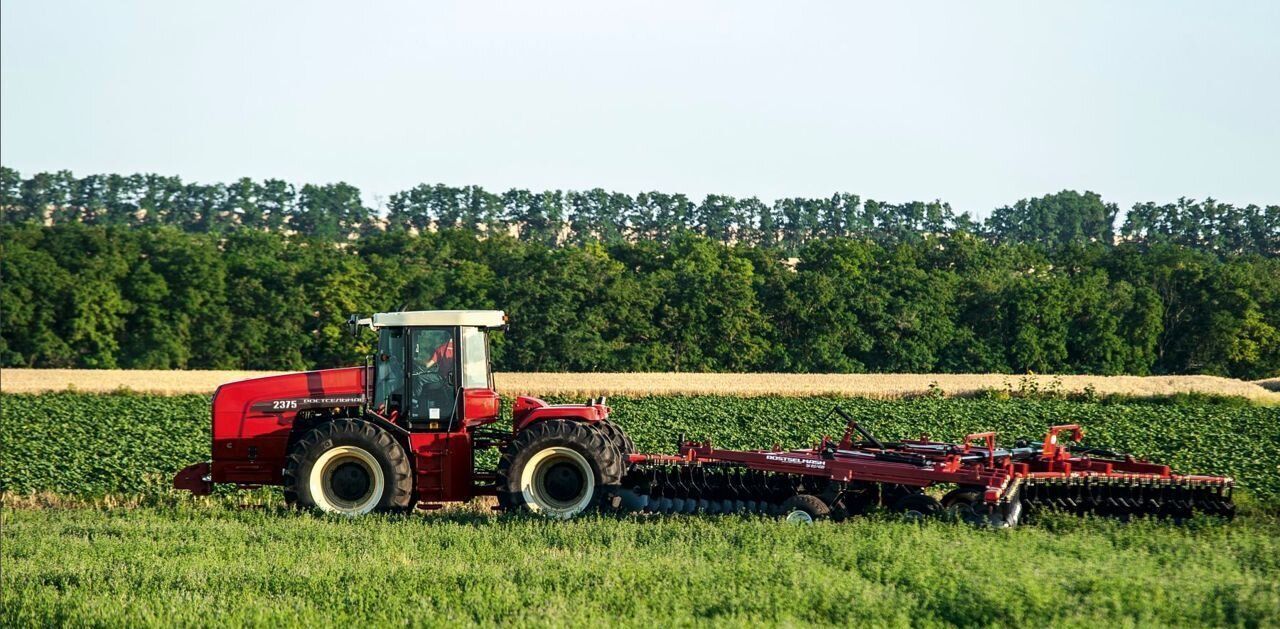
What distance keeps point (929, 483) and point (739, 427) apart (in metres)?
16.5

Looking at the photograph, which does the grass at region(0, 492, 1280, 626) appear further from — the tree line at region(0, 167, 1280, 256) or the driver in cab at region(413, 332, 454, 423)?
the tree line at region(0, 167, 1280, 256)

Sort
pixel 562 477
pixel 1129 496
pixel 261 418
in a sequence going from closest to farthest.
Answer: pixel 1129 496 < pixel 562 477 < pixel 261 418

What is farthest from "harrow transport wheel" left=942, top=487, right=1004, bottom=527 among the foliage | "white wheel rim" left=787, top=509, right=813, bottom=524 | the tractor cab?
the foliage

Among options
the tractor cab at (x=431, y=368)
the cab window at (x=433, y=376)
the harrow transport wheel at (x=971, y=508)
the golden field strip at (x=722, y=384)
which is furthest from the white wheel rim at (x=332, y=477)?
the golden field strip at (x=722, y=384)

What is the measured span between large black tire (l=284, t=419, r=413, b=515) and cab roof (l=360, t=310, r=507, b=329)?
128 centimetres

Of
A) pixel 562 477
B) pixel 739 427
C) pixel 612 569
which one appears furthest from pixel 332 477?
pixel 739 427

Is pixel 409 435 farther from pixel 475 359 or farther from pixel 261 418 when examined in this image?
pixel 261 418

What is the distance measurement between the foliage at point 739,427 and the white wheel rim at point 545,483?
387 inches

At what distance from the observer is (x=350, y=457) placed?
1605 centimetres

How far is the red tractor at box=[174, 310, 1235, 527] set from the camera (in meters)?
14.4

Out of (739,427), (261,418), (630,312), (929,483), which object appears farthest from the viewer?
(630,312)

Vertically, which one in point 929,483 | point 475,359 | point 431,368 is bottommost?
point 929,483

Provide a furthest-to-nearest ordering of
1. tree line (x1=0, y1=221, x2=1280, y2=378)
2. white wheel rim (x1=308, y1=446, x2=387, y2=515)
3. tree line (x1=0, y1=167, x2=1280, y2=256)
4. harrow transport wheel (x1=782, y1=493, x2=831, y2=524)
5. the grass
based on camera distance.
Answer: tree line (x1=0, y1=167, x2=1280, y2=256), tree line (x1=0, y1=221, x2=1280, y2=378), white wheel rim (x1=308, y1=446, x2=387, y2=515), harrow transport wheel (x1=782, y1=493, x2=831, y2=524), the grass

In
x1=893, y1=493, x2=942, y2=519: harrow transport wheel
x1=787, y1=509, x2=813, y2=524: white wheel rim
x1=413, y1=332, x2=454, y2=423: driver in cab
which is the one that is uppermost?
x1=413, y1=332, x2=454, y2=423: driver in cab
